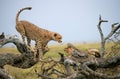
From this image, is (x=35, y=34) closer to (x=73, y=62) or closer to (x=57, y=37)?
(x=57, y=37)

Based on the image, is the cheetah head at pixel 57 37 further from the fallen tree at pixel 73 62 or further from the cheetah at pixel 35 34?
the fallen tree at pixel 73 62

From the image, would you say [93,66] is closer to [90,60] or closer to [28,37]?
[90,60]

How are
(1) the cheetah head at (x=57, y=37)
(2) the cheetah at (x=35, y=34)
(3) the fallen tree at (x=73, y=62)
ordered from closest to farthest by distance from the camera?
1. (3) the fallen tree at (x=73, y=62)
2. (2) the cheetah at (x=35, y=34)
3. (1) the cheetah head at (x=57, y=37)

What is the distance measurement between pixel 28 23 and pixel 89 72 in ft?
23.3

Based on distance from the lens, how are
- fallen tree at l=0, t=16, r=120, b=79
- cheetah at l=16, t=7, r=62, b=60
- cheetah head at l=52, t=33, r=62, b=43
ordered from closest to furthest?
fallen tree at l=0, t=16, r=120, b=79 < cheetah at l=16, t=7, r=62, b=60 < cheetah head at l=52, t=33, r=62, b=43

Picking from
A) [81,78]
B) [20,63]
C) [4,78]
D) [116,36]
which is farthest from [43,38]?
[81,78]

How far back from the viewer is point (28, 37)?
1111 centimetres

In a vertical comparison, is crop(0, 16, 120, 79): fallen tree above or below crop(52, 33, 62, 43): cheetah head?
below

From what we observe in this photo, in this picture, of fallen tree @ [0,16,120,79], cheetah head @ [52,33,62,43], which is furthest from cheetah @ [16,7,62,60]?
fallen tree @ [0,16,120,79]

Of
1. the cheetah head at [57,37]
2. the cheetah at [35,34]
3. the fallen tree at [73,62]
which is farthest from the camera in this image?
the cheetah head at [57,37]

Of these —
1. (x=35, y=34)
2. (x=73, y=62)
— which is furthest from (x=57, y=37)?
(x=73, y=62)

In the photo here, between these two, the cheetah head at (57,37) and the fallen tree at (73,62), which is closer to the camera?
the fallen tree at (73,62)

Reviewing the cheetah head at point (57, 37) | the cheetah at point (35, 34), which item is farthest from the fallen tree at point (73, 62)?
the cheetah head at point (57, 37)

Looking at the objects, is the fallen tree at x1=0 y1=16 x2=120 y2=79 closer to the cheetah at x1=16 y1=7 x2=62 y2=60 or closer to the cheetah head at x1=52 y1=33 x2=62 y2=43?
the cheetah at x1=16 y1=7 x2=62 y2=60
